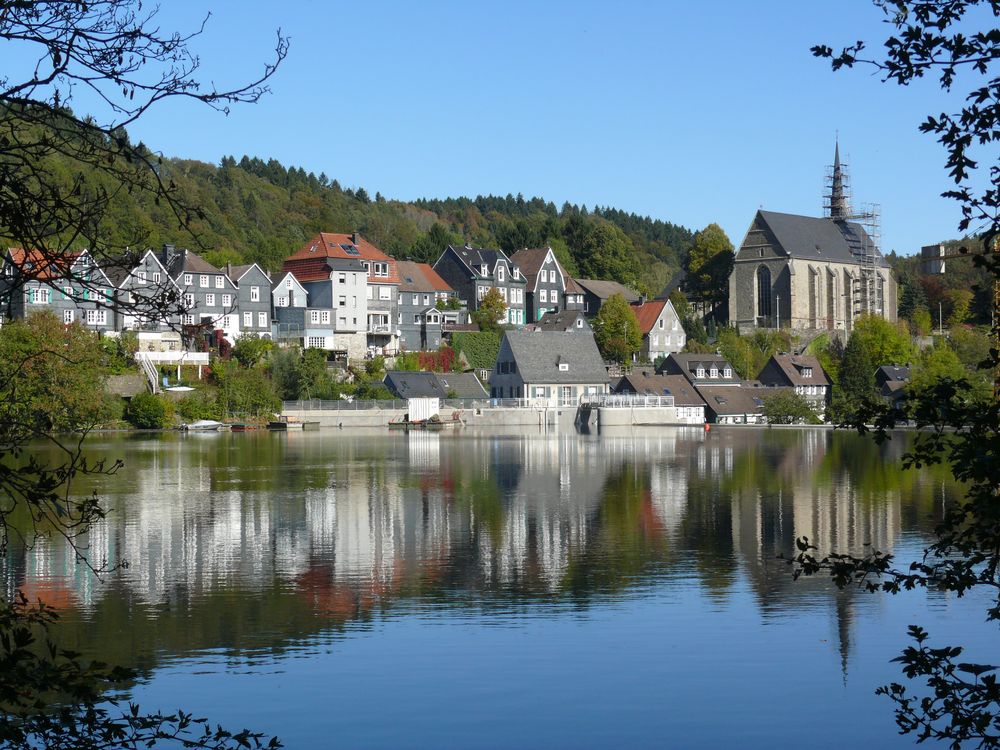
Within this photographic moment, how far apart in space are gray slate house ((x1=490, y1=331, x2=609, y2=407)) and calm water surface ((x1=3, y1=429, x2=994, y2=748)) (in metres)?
47.4

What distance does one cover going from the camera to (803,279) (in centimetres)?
10750

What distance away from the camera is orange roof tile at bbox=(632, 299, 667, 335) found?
99.6 m

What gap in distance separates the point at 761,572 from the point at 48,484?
53.4 feet

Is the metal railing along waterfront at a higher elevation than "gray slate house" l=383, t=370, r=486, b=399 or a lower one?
lower

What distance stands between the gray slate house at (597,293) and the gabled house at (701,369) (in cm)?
1711

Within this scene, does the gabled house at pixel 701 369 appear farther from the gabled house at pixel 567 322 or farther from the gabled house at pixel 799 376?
the gabled house at pixel 567 322

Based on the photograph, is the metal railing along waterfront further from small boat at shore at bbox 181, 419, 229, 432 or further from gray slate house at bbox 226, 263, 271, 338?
small boat at shore at bbox 181, 419, 229, 432

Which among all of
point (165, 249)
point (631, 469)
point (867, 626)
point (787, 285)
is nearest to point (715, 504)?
point (631, 469)

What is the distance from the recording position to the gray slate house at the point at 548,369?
85.4 meters

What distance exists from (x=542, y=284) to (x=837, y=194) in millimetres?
32425

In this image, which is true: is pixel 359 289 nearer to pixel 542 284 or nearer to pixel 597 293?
pixel 542 284

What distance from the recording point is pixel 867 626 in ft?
57.7

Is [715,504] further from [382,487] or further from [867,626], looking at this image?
[867,626]

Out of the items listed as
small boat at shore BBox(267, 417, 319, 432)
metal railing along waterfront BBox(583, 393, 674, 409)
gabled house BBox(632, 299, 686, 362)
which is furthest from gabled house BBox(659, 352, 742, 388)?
small boat at shore BBox(267, 417, 319, 432)
